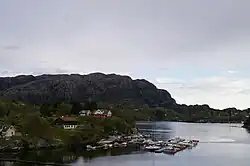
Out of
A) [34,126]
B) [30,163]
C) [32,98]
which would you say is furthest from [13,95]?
[30,163]

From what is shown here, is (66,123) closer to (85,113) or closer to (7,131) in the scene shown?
(7,131)

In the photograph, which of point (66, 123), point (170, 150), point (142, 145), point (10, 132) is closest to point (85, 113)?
point (66, 123)

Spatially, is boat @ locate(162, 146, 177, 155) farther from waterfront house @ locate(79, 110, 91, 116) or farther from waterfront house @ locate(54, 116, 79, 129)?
waterfront house @ locate(79, 110, 91, 116)

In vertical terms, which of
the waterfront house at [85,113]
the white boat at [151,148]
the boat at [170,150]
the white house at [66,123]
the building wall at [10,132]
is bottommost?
the boat at [170,150]

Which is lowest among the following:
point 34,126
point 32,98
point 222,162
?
point 222,162

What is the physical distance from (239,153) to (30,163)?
90.5 ft

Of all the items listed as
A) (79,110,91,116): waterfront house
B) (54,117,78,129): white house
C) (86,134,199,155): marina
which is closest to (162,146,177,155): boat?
(86,134,199,155): marina

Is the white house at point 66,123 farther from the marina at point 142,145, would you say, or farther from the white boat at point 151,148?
the white boat at point 151,148

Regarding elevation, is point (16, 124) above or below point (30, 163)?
above

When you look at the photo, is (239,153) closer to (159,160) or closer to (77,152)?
(159,160)

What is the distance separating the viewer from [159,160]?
3953 centimetres

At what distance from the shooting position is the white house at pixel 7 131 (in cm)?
4415

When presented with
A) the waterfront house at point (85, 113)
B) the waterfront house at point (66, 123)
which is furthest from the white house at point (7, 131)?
the waterfront house at point (85, 113)

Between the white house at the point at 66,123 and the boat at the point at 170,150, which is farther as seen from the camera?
the white house at the point at 66,123
